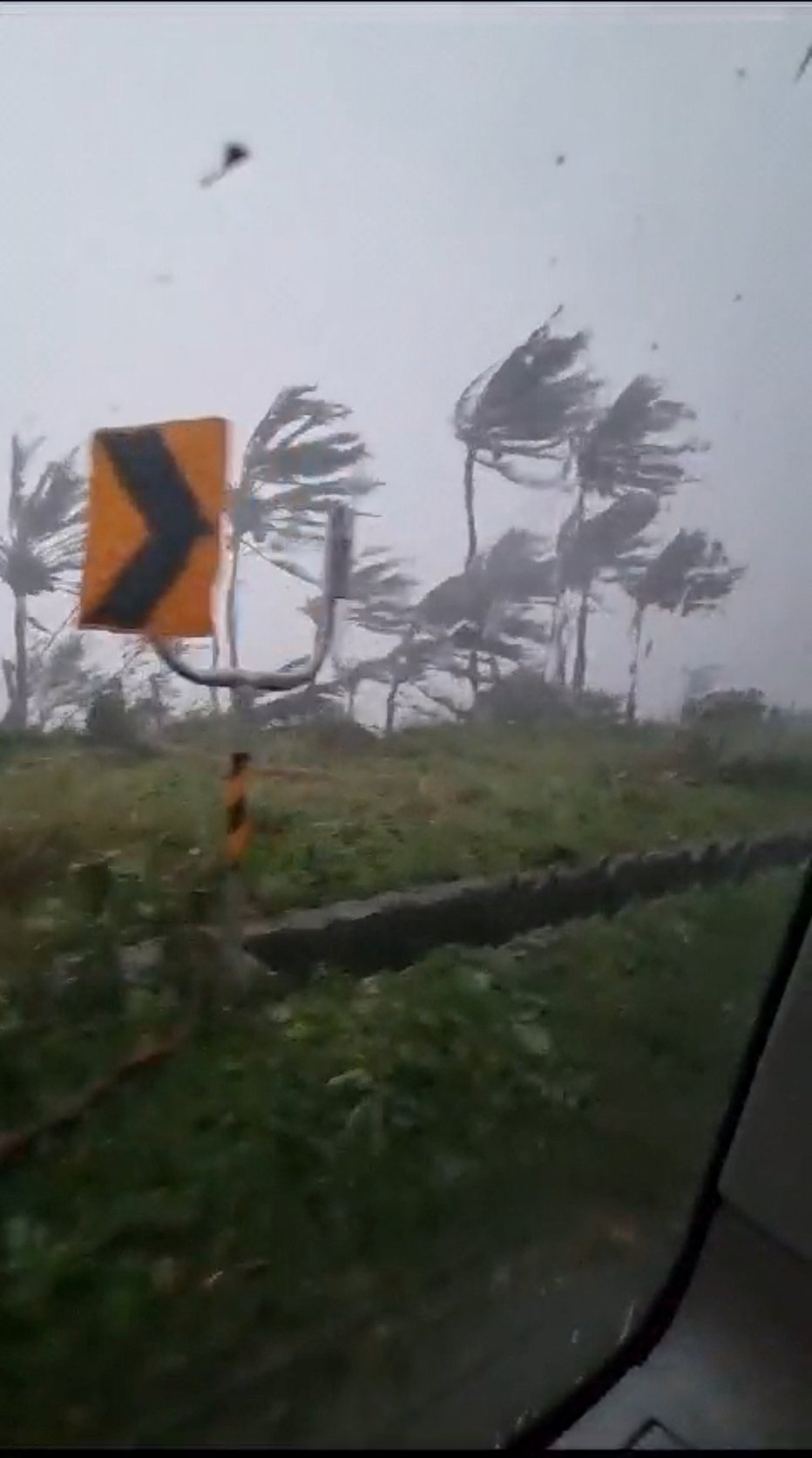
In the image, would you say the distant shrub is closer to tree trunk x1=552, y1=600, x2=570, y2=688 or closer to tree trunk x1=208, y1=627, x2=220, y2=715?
tree trunk x1=552, y1=600, x2=570, y2=688

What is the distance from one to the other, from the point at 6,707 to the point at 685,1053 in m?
1.48

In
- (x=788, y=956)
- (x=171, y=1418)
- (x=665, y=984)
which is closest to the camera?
(x=171, y=1418)

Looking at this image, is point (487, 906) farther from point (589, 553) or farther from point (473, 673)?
point (589, 553)

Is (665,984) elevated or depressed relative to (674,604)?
depressed

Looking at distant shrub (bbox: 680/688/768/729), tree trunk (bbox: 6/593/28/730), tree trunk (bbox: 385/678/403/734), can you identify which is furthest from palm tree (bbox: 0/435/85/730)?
distant shrub (bbox: 680/688/768/729)

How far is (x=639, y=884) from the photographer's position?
286cm

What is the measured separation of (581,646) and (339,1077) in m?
1.05

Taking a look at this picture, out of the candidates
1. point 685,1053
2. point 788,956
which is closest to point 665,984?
point 685,1053

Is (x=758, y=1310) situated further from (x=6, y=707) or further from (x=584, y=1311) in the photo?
(x=6, y=707)

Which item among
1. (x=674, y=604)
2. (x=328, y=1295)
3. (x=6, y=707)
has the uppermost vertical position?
(x=674, y=604)

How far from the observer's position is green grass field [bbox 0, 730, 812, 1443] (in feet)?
6.12

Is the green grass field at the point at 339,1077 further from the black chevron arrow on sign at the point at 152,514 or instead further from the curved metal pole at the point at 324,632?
the black chevron arrow on sign at the point at 152,514

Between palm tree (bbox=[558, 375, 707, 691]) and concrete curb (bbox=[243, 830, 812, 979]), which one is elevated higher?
palm tree (bbox=[558, 375, 707, 691])

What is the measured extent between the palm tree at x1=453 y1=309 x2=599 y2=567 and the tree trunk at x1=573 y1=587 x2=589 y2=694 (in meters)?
0.29
